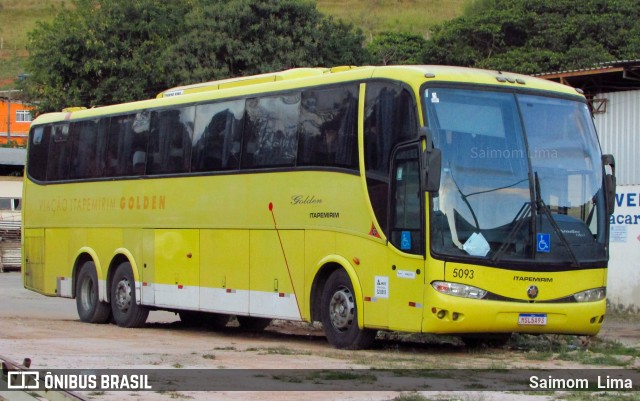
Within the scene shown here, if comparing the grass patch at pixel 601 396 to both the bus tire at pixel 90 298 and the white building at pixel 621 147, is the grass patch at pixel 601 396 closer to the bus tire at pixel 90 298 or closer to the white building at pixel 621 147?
the white building at pixel 621 147

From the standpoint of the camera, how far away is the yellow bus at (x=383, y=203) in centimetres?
1359

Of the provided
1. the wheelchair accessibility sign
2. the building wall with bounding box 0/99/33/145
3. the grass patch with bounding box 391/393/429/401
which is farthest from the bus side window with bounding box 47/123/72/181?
the building wall with bounding box 0/99/33/145

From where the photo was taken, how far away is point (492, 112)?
14.1 m

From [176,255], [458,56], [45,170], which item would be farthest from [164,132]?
[458,56]

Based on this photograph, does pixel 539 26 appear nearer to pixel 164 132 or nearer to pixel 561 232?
pixel 164 132

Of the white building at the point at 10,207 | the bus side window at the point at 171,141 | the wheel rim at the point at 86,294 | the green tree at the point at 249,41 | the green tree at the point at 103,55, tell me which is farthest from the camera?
the green tree at the point at 103,55

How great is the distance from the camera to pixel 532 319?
45.4ft

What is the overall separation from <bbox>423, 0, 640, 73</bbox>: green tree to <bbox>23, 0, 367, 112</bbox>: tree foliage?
7.61m

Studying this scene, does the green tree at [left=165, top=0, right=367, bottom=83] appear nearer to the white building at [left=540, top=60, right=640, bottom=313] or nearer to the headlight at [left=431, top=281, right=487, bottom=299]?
the white building at [left=540, top=60, right=640, bottom=313]

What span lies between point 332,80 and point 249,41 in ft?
97.1

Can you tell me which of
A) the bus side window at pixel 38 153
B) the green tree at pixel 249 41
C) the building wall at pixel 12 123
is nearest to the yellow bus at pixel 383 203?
the bus side window at pixel 38 153

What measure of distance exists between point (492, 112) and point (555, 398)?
5.04m

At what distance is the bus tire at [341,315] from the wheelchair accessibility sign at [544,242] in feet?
7.97

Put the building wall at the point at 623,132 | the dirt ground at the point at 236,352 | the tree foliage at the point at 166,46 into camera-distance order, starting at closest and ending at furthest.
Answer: the dirt ground at the point at 236,352, the building wall at the point at 623,132, the tree foliage at the point at 166,46
